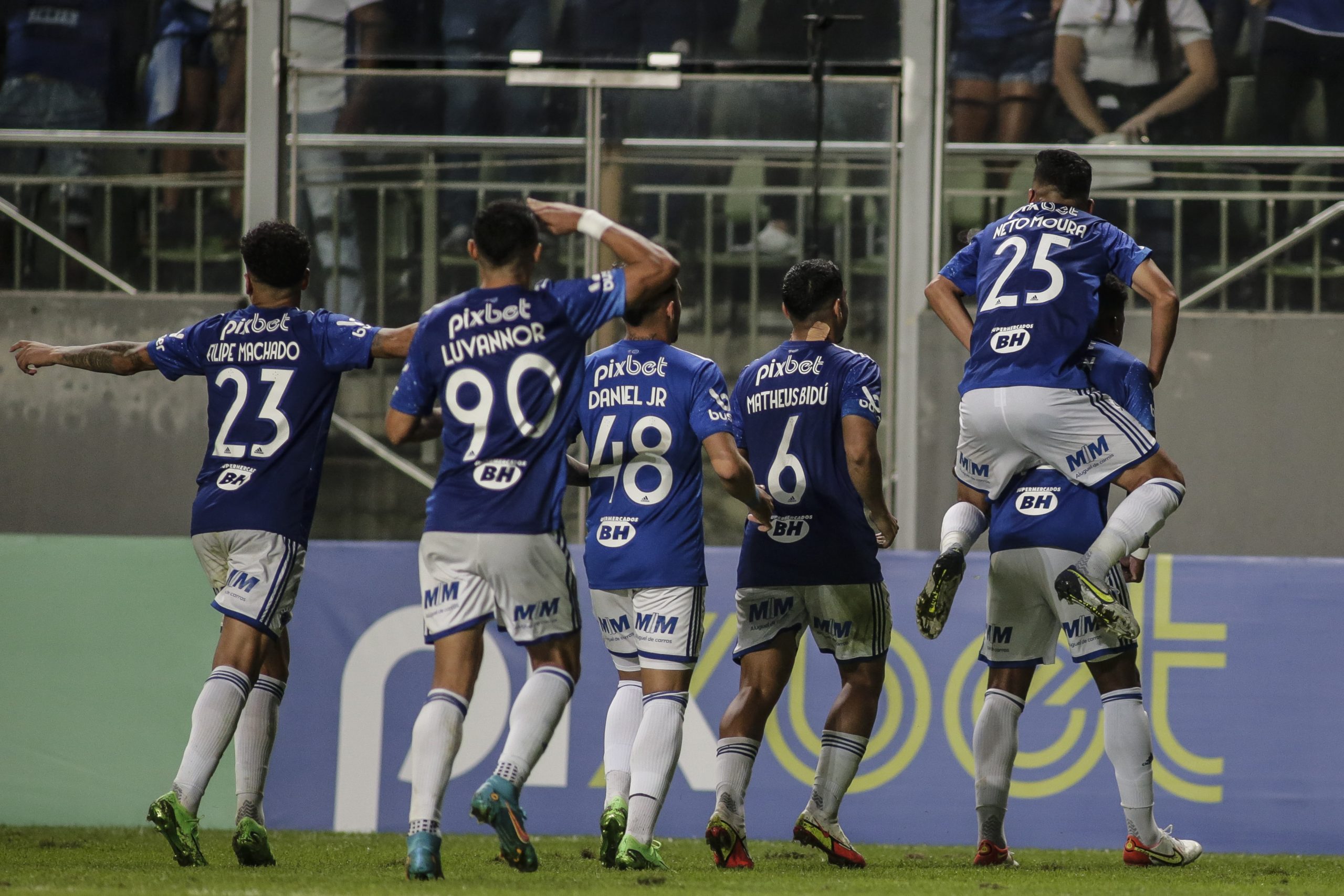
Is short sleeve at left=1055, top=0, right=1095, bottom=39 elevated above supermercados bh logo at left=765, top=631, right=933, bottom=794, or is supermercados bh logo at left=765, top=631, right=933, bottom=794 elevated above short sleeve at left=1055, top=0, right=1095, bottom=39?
short sleeve at left=1055, top=0, right=1095, bottom=39

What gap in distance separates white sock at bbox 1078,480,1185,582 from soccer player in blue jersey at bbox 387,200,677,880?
5.92 ft

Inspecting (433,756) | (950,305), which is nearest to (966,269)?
(950,305)

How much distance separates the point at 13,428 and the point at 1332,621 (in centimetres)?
749

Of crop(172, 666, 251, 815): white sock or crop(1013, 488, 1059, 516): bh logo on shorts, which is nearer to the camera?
crop(172, 666, 251, 815): white sock

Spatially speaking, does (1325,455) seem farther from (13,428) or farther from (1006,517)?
(13,428)

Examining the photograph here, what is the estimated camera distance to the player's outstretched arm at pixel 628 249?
184 inches

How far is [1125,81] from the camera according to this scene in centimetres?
985

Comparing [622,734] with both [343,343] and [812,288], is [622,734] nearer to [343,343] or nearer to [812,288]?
[343,343]

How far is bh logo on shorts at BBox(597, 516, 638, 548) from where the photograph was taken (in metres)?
5.15

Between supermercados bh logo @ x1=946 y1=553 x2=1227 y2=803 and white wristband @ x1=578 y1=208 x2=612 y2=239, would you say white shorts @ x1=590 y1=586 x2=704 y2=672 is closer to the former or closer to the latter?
white wristband @ x1=578 y1=208 x2=612 y2=239

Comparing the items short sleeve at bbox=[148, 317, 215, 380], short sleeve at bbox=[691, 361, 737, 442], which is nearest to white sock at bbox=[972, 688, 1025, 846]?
short sleeve at bbox=[691, 361, 737, 442]

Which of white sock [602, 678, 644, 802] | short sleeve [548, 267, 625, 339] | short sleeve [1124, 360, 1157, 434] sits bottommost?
white sock [602, 678, 644, 802]

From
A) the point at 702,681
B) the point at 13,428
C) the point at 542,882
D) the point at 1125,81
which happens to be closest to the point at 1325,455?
the point at 1125,81

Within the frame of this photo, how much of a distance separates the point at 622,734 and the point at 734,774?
453 millimetres
